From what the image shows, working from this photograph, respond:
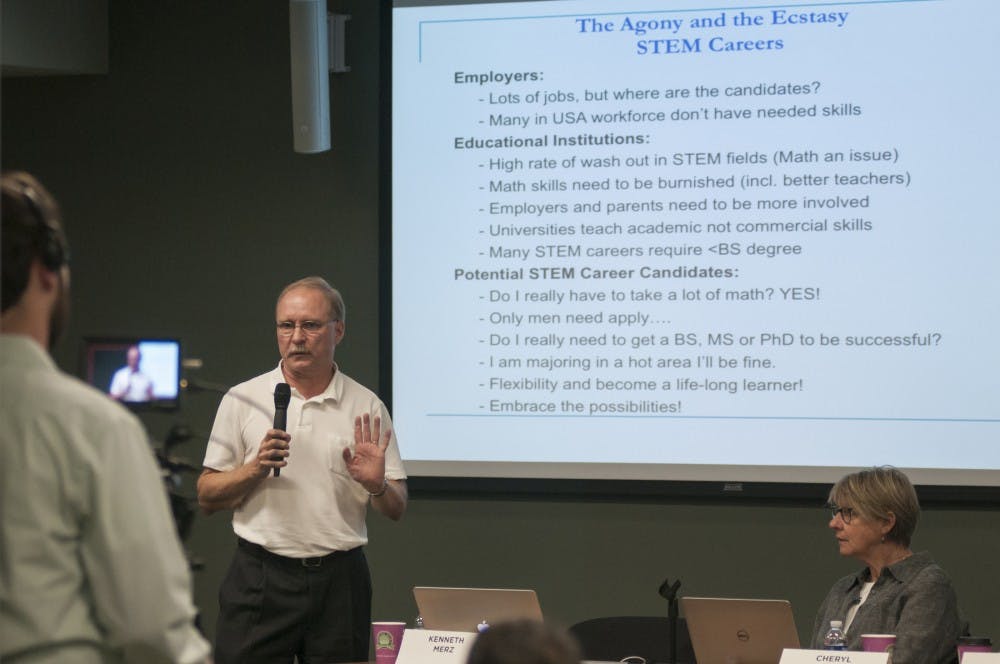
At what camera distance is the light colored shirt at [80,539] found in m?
1.48

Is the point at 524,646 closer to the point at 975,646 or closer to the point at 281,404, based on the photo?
the point at 975,646

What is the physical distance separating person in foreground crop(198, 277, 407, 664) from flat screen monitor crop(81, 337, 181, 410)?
59.7 inches

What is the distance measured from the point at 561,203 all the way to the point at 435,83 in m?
0.69

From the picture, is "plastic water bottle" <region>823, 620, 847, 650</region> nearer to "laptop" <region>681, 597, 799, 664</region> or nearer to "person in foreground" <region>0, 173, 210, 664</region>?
"laptop" <region>681, 597, 799, 664</region>

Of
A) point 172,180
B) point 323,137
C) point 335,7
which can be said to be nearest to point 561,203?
point 323,137

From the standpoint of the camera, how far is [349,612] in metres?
3.55

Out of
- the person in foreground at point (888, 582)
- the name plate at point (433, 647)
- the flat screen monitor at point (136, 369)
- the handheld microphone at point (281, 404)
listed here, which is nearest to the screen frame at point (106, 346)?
the flat screen monitor at point (136, 369)

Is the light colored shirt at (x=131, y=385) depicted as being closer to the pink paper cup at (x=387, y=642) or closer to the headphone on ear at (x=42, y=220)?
the headphone on ear at (x=42, y=220)

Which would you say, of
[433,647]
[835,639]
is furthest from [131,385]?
[835,639]

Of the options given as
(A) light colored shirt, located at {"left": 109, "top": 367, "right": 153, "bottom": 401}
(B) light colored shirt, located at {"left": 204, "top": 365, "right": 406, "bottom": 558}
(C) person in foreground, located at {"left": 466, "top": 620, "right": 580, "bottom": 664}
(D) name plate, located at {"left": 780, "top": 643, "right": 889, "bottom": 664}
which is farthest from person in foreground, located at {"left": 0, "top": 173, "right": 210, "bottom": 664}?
(B) light colored shirt, located at {"left": 204, "top": 365, "right": 406, "bottom": 558}

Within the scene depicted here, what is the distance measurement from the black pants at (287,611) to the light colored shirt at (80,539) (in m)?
2.00

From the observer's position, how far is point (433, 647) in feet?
10.1

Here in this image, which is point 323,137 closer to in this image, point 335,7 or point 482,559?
point 335,7

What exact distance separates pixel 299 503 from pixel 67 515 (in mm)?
2074
